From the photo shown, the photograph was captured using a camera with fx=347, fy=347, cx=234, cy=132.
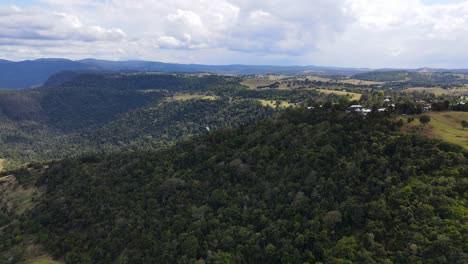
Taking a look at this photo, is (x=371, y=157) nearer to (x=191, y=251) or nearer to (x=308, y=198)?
(x=308, y=198)

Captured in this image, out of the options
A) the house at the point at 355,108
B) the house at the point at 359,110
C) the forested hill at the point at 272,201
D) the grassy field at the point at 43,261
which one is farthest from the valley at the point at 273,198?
the house at the point at 359,110

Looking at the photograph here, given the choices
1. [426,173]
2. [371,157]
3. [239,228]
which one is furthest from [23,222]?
[426,173]

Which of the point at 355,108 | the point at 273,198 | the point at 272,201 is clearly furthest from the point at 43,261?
the point at 355,108

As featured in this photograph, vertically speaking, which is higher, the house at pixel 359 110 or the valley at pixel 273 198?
the house at pixel 359 110

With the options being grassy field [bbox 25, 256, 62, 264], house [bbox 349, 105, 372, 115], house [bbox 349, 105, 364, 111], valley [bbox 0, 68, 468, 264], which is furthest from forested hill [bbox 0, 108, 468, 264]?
house [bbox 349, 105, 364, 111]

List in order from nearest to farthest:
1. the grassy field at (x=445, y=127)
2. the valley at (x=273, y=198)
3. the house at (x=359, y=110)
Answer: the valley at (x=273, y=198) → the grassy field at (x=445, y=127) → the house at (x=359, y=110)

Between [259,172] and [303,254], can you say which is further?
[259,172]

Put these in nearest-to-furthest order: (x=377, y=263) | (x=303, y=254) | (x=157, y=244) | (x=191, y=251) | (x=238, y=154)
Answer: (x=377, y=263), (x=303, y=254), (x=191, y=251), (x=157, y=244), (x=238, y=154)

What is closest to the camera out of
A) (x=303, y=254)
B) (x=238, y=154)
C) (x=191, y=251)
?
(x=303, y=254)

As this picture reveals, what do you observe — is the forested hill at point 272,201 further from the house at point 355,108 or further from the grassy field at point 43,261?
the house at point 355,108
